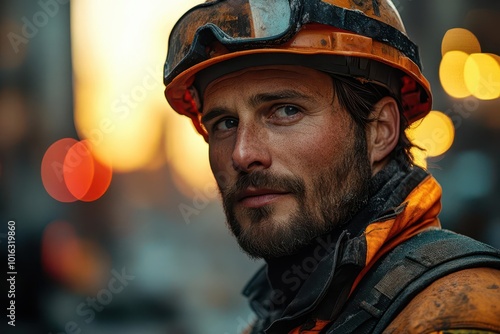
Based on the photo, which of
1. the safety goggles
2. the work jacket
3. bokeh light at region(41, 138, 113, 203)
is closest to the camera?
the work jacket

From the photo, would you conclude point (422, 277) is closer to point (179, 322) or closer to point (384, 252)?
point (384, 252)

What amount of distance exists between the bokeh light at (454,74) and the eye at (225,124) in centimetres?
1009

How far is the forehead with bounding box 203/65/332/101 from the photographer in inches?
110

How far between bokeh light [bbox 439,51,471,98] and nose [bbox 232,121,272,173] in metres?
10.3

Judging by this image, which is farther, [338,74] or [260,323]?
[260,323]

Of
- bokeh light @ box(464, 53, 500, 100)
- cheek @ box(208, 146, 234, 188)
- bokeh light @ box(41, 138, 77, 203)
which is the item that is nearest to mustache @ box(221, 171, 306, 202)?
cheek @ box(208, 146, 234, 188)

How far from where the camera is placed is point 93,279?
11.4 m

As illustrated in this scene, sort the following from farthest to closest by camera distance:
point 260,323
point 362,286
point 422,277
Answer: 1. point 260,323
2. point 362,286
3. point 422,277

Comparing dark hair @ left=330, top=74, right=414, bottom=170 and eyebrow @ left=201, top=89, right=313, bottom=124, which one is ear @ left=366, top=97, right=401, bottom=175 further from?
eyebrow @ left=201, top=89, right=313, bottom=124

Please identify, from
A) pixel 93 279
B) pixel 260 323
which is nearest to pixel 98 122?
pixel 93 279

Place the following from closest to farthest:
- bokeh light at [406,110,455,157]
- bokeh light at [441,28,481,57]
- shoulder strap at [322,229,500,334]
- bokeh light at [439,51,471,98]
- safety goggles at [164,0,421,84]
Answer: shoulder strap at [322,229,500,334]
safety goggles at [164,0,421,84]
bokeh light at [406,110,455,157]
bokeh light at [439,51,471,98]
bokeh light at [441,28,481,57]

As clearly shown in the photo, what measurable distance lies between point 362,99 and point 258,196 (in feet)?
2.23

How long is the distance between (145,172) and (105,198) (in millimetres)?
3502

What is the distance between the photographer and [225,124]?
3.09 meters
